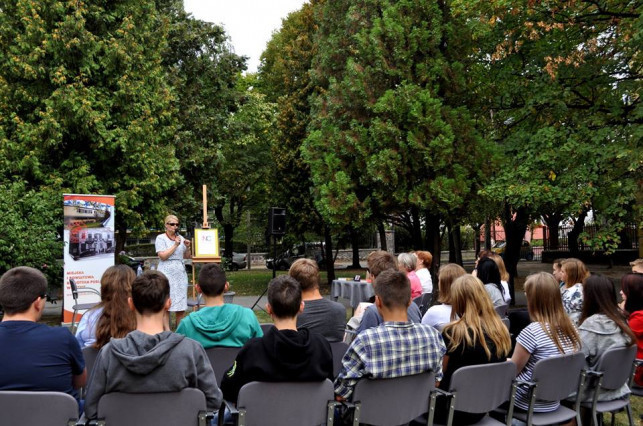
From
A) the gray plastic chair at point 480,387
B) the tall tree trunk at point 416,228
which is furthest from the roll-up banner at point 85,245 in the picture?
the gray plastic chair at point 480,387

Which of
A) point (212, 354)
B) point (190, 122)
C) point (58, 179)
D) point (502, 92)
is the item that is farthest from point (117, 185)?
point (212, 354)

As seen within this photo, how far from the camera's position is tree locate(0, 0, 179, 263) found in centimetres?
1273

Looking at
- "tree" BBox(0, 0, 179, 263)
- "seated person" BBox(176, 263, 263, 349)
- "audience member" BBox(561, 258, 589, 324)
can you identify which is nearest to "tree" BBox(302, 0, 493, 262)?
"tree" BBox(0, 0, 179, 263)

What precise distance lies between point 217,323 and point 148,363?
118 cm

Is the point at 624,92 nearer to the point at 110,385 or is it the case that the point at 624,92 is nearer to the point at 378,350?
the point at 378,350

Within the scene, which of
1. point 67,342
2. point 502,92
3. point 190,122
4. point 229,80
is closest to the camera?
point 67,342

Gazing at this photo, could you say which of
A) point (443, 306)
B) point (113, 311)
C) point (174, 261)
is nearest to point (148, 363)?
point (113, 311)

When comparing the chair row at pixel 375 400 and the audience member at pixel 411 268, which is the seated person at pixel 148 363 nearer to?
the chair row at pixel 375 400

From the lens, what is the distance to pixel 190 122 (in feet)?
62.0

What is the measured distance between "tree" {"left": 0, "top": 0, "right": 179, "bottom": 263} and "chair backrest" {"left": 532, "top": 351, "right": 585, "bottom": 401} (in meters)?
10.6

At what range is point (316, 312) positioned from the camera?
4457 millimetres

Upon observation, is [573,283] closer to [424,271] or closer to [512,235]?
[424,271]

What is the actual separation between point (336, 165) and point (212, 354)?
39.4 feet

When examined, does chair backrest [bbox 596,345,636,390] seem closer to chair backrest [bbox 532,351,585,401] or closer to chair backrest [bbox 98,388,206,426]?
chair backrest [bbox 532,351,585,401]
